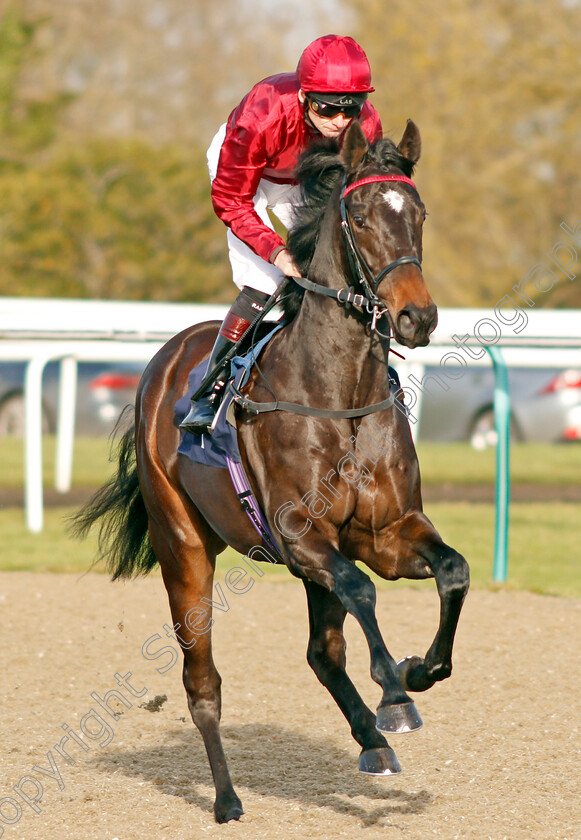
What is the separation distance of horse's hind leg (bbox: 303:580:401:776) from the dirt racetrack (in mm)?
299

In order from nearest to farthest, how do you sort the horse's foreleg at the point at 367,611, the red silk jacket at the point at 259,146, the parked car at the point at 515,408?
the horse's foreleg at the point at 367,611 < the red silk jacket at the point at 259,146 < the parked car at the point at 515,408

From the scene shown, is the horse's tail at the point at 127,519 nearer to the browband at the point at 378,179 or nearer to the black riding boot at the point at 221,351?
the black riding boot at the point at 221,351

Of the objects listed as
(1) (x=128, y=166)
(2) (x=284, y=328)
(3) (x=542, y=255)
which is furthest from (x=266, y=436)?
(3) (x=542, y=255)

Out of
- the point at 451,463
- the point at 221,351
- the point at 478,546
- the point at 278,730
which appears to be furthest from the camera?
the point at 451,463

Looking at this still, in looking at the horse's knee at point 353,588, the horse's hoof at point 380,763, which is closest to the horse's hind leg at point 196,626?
the horse's hoof at point 380,763

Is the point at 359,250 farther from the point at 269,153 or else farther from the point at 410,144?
the point at 269,153

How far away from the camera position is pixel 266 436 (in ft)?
12.2

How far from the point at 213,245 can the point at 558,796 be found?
16341 millimetres

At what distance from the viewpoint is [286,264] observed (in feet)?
12.2

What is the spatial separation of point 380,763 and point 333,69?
2.07 m

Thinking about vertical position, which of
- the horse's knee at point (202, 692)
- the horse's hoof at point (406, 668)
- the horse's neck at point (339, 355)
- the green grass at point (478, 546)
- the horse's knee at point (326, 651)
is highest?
the horse's neck at point (339, 355)

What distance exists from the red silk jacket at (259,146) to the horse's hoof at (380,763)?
1.54 metres

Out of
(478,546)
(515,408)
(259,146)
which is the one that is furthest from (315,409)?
(515,408)

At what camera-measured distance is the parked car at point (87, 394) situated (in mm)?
14633
